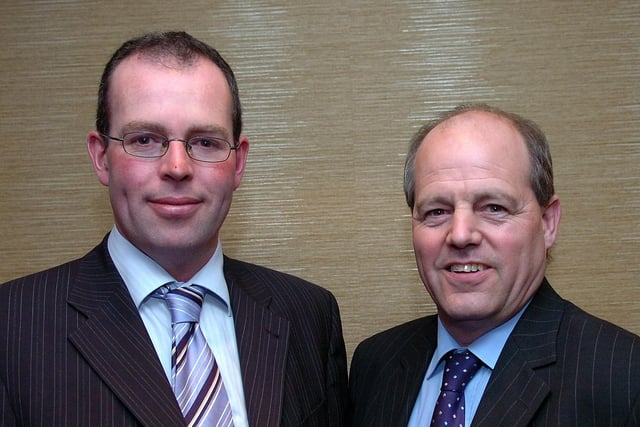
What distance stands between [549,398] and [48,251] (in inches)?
61.6

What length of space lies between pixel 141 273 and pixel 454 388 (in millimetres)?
701

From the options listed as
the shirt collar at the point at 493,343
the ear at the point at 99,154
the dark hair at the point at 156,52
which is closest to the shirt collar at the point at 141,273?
the ear at the point at 99,154

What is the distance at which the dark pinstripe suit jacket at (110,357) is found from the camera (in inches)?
59.2

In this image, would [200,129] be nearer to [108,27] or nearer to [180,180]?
[180,180]

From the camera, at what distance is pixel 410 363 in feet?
6.07

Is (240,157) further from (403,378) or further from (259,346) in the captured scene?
(403,378)

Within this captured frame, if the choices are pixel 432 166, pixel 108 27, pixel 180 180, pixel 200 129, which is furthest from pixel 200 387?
pixel 108 27

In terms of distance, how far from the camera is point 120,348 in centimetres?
157

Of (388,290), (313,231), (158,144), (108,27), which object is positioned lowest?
(388,290)

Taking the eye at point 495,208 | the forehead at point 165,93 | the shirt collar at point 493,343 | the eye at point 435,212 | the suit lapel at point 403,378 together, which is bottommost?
the suit lapel at point 403,378

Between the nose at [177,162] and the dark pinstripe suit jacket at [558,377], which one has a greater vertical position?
the nose at [177,162]

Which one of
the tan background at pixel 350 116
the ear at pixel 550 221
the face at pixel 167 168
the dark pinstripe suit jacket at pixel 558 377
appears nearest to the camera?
the dark pinstripe suit jacket at pixel 558 377

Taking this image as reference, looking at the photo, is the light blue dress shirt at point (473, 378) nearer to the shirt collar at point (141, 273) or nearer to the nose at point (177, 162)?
the shirt collar at point (141, 273)

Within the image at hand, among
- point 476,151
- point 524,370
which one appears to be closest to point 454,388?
point 524,370
